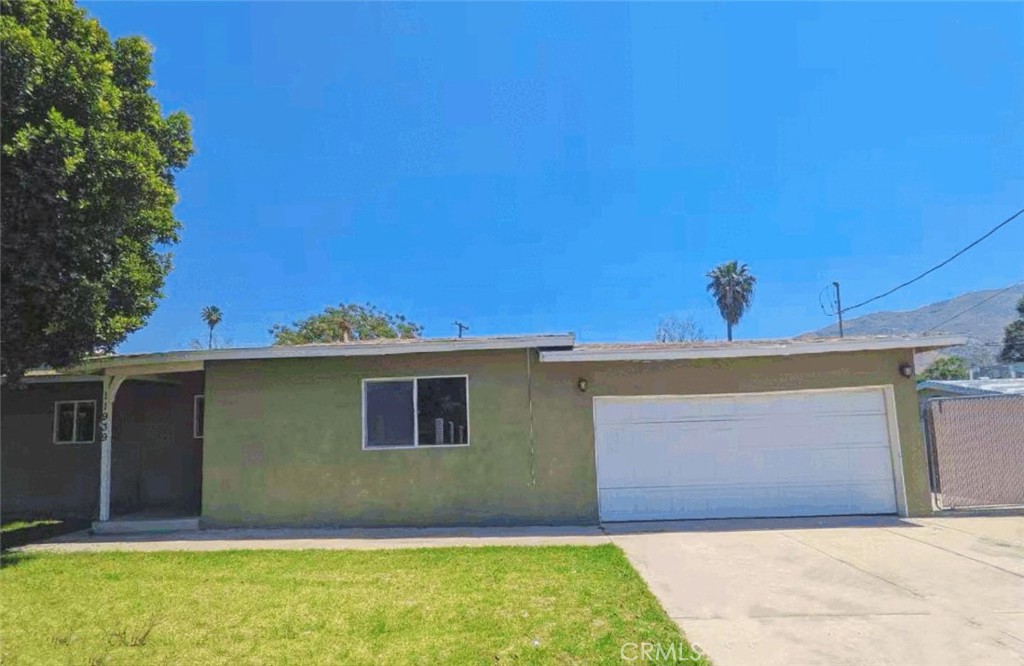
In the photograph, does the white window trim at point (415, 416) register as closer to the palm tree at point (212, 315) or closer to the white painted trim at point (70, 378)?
the white painted trim at point (70, 378)

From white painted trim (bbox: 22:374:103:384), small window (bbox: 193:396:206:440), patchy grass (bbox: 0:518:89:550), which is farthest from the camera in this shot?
small window (bbox: 193:396:206:440)

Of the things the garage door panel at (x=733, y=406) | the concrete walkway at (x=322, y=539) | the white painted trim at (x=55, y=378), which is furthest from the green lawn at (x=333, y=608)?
the white painted trim at (x=55, y=378)

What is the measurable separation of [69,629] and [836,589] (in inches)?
252

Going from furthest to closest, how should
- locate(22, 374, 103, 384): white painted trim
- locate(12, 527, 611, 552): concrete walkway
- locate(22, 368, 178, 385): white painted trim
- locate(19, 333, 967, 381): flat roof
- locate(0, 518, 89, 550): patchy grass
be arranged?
locate(22, 374, 103, 384): white painted trim, locate(22, 368, 178, 385): white painted trim, locate(19, 333, 967, 381): flat roof, locate(0, 518, 89, 550): patchy grass, locate(12, 527, 611, 552): concrete walkway

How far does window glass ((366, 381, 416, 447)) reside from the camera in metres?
9.52

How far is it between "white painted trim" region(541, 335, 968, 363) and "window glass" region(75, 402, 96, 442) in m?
9.48

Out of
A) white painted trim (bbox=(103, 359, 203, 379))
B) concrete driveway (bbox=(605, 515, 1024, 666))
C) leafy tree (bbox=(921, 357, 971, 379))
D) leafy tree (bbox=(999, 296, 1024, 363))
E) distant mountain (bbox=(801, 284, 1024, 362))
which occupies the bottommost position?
concrete driveway (bbox=(605, 515, 1024, 666))

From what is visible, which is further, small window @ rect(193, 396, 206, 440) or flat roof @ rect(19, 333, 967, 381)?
small window @ rect(193, 396, 206, 440)

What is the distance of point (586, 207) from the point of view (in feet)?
65.9

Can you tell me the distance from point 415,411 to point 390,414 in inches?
15.8

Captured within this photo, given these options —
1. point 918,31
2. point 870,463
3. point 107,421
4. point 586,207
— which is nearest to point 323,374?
point 107,421

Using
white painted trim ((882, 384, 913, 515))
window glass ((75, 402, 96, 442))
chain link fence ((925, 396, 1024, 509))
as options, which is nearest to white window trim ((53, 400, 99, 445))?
window glass ((75, 402, 96, 442))

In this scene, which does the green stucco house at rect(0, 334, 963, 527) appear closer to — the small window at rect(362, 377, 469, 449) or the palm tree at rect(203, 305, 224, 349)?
the small window at rect(362, 377, 469, 449)

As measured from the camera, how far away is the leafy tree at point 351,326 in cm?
3978
